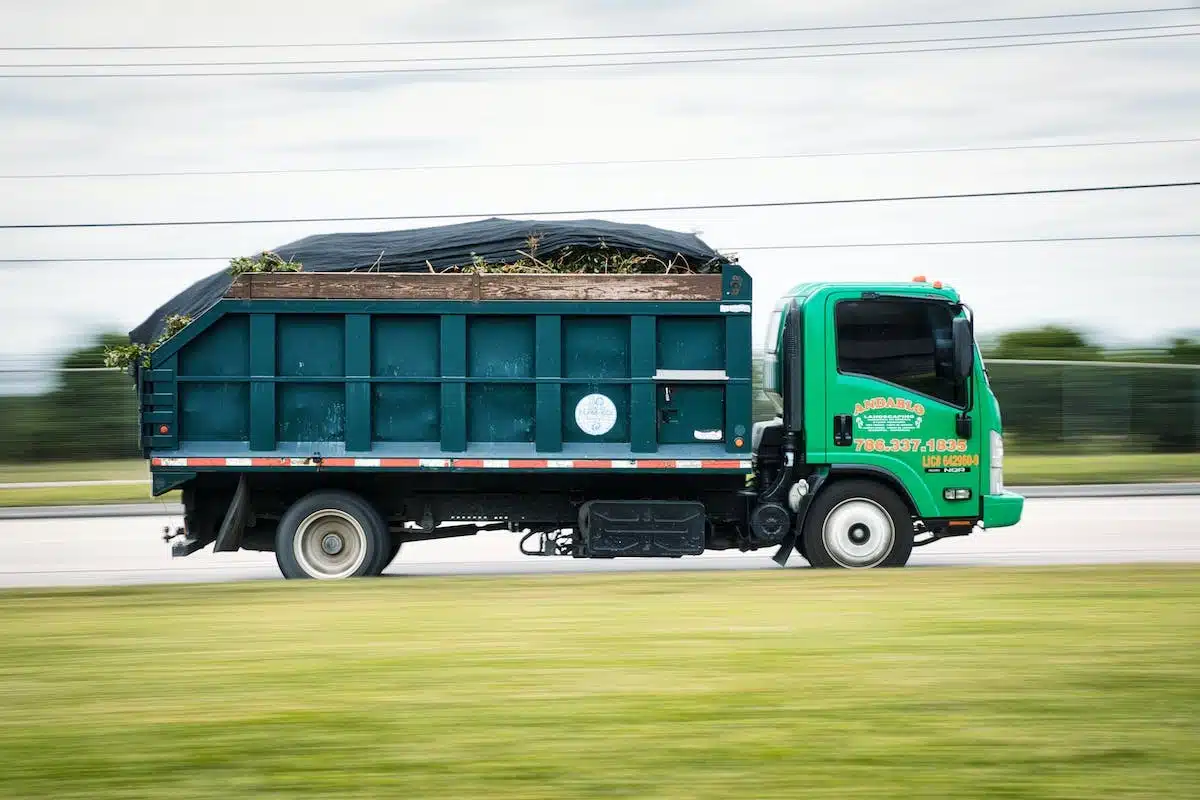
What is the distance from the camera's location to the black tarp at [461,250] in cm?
1189

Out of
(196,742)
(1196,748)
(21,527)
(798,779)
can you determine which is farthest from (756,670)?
(21,527)

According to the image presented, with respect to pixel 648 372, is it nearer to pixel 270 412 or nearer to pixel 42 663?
pixel 270 412

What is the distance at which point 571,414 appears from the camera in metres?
11.7

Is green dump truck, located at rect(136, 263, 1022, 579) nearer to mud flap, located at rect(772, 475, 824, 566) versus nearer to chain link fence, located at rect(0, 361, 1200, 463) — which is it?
mud flap, located at rect(772, 475, 824, 566)

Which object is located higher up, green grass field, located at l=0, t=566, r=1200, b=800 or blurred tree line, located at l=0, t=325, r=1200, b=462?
blurred tree line, located at l=0, t=325, r=1200, b=462

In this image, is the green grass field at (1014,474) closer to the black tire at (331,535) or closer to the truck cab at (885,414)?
the black tire at (331,535)

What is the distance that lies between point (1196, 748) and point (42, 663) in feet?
17.1

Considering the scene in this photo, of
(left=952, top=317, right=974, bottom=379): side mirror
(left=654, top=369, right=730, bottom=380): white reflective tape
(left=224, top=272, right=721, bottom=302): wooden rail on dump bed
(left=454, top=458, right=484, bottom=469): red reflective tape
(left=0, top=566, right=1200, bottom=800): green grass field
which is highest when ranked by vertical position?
(left=224, top=272, right=721, bottom=302): wooden rail on dump bed

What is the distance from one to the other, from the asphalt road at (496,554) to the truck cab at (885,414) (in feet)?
3.59

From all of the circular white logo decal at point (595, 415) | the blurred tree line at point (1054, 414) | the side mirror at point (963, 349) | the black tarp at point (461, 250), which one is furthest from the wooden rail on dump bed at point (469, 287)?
the blurred tree line at point (1054, 414)

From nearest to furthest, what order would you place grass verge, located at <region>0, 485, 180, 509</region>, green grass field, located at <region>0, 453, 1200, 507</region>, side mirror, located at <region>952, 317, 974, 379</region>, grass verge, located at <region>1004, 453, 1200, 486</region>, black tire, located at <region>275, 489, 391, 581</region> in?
side mirror, located at <region>952, 317, 974, 379</region>
black tire, located at <region>275, 489, 391, 581</region>
grass verge, located at <region>0, 485, 180, 509</region>
green grass field, located at <region>0, 453, 1200, 507</region>
grass verge, located at <region>1004, 453, 1200, 486</region>

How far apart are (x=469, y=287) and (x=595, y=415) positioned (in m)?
1.52

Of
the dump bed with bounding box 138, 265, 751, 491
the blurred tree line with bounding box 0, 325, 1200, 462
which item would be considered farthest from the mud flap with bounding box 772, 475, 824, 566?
→ the blurred tree line with bounding box 0, 325, 1200, 462

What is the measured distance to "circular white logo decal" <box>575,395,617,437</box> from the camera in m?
11.6
